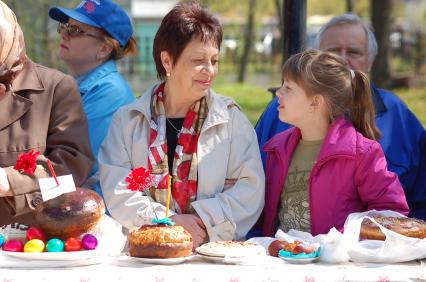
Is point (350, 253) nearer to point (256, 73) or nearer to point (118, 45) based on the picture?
point (118, 45)

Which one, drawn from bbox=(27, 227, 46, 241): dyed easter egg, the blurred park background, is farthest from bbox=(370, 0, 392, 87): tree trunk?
bbox=(27, 227, 46, 241): dyed easter egg

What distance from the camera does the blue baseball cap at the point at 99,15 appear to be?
4.11 meters

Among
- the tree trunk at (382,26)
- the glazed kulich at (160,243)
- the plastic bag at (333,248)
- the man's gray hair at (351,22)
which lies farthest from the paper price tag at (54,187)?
the tree trunk at (382,26)

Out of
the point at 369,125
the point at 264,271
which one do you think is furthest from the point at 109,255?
the point at 369,125

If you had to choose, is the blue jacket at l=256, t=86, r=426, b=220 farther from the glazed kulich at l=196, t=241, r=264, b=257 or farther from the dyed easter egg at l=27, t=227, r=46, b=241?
the dyed easter egg at l=27, t=227, r=46, b=241

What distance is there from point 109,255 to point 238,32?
77.7 feet

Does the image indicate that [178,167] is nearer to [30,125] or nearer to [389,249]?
[30,125]

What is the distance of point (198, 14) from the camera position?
334 centimetres

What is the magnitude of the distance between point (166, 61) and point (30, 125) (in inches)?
25.0

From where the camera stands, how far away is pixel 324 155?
3268mm

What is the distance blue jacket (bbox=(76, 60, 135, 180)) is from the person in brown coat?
2.01 ft

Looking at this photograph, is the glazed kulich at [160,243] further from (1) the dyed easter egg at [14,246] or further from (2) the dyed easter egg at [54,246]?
(1) the dyed easter egg at [14,246]

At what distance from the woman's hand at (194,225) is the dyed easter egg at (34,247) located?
1.96 ft

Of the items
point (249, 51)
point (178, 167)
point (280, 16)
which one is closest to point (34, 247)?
point (178, 167)
